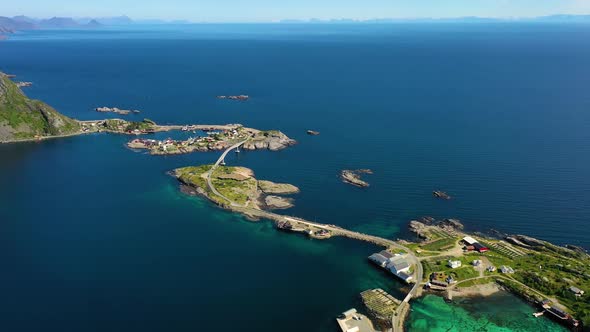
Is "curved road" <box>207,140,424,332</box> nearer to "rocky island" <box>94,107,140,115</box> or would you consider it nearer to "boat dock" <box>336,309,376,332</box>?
"boat dock" <box>336,309,376,332</box>

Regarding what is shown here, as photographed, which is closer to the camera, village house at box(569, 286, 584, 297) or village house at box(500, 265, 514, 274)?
village house at box(569, 286, 584, 297)

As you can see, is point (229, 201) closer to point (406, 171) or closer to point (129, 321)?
point (129, 321)

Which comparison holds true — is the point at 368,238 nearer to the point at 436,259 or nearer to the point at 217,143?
the point at 436,259

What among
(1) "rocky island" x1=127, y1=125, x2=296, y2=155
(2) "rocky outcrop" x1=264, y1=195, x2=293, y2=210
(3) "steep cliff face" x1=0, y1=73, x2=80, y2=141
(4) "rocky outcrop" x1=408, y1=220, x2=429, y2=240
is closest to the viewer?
(4) "rocky outcrop" x1=408, y1=220, x2=429, y2=240

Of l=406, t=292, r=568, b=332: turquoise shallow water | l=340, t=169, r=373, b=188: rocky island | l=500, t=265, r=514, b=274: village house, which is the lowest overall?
l=406, t=292, r=568, b=332: turquoise shallow water

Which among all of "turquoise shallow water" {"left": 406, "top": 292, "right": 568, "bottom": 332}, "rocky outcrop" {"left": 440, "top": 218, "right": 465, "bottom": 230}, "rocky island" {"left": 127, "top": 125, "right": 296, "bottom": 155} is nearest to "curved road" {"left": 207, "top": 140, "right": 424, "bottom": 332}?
"turquoise shallow water" {"left": 406, "top": 292, "right": 568, "bottom": 332}

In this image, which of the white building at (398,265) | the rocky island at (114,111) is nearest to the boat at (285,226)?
the white building at (398,265)

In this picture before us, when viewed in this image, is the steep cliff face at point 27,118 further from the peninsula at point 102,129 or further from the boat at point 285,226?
the boat at point 285,226
